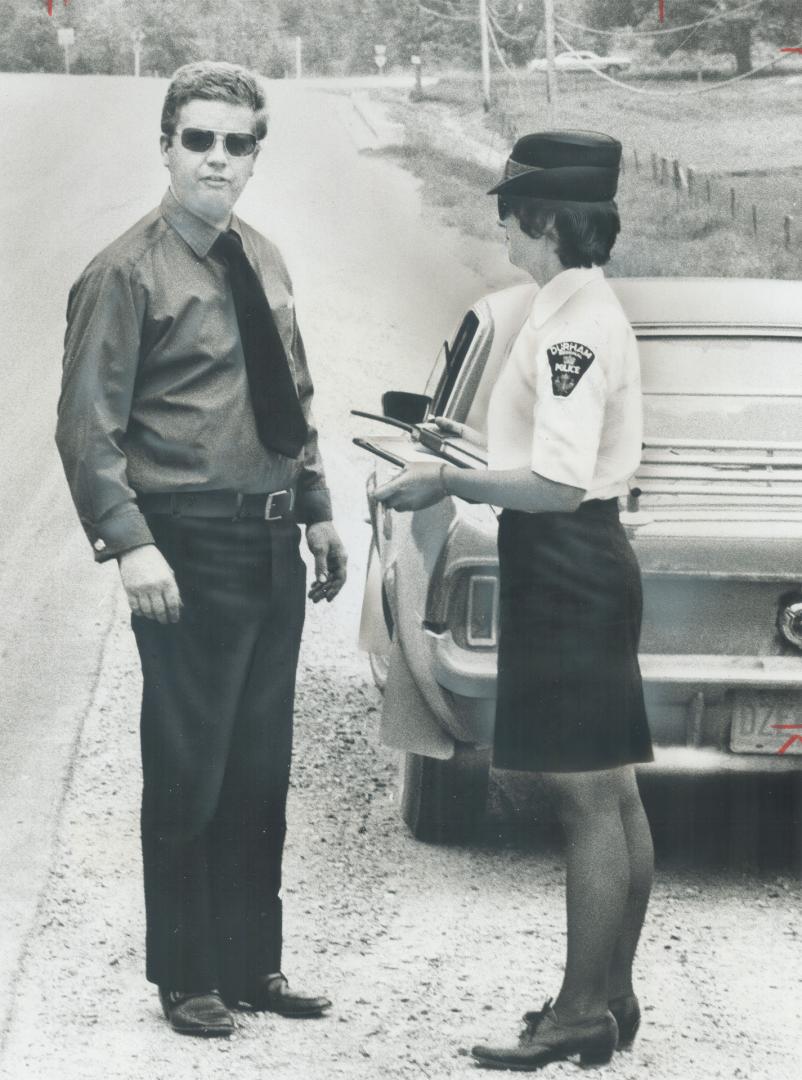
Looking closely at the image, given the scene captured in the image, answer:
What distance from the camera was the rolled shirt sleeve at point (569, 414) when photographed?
339cm

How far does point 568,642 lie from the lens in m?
3.58

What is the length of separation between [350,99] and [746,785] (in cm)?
557

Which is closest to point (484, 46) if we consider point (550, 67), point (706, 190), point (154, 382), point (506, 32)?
point (506, 32)

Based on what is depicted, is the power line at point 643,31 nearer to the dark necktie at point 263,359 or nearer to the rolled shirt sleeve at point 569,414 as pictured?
the dark necktie at point 263,359

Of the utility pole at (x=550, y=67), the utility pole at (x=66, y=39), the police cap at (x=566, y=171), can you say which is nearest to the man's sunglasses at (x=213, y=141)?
the police cap at (x=566, y=171)

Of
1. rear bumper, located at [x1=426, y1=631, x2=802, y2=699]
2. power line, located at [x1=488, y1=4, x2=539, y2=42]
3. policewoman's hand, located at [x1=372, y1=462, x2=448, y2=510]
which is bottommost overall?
rear bumper, located at [x1=426, y1=631, x2=802, y2=699]

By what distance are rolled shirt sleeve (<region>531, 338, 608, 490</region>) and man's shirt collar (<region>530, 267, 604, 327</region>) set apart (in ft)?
0.35

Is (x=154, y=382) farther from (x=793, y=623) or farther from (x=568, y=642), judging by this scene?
(x=793, y=623)

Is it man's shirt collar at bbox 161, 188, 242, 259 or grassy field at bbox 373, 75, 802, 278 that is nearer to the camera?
man's shirt collar at bbox 161, 188, 242, 259

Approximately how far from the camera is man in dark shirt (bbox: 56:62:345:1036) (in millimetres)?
3629

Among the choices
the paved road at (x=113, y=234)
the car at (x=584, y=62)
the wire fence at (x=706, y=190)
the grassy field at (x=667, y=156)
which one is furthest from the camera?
the wire fence at (x=706, y=190)

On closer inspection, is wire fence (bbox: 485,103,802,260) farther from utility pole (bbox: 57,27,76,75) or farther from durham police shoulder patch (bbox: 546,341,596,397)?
durham police shoulder patch (bbox: 546,341,596,397)

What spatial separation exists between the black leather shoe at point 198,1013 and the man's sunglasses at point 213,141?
1726 mm

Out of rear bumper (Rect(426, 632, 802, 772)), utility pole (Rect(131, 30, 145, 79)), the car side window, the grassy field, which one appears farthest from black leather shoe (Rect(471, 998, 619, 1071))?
the grassy field
